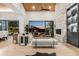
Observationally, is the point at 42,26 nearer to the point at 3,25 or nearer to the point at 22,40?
the point at 3,25

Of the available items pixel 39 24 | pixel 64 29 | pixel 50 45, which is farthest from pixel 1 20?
pixel 50 45

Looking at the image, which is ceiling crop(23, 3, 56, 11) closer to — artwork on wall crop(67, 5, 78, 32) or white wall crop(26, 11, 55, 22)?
white wall crop(26, 11, 55, 22)

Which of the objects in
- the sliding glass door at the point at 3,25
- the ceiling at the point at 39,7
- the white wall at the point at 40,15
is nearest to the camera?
the ceiling at the point at 39,7

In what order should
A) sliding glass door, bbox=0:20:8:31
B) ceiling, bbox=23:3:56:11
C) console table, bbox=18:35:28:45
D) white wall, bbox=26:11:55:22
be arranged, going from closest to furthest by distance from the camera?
console table, bbox=18:35:28:45 → ceiling, bbox=23:3:56:11 → sliding glass door, bbox=0:20:8:31 → white wall, bbox=26:11:55:22

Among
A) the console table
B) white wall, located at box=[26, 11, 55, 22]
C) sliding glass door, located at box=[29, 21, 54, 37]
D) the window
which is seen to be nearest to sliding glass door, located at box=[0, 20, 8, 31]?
the window

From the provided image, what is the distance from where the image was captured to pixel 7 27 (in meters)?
18.2

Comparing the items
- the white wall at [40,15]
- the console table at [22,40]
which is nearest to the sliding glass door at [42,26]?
the white wall at [40,15]

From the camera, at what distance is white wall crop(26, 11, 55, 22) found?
18156mm

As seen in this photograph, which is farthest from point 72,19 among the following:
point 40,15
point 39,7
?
point 40,15

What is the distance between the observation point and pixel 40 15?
1817cm

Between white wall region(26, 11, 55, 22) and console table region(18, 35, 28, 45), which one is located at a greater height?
white wall region(26, 11, 55, 22)

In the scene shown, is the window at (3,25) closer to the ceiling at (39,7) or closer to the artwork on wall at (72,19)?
the ceiling at (39,7)

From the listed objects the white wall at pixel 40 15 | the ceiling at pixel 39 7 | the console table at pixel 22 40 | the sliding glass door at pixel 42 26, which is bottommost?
the console table at pixel 22 40

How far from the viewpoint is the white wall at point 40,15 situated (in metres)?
18.2
